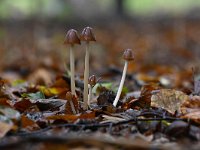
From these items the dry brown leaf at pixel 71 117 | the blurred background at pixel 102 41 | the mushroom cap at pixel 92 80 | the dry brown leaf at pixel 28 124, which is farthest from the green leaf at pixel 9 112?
the blurred background at pixel 102 41

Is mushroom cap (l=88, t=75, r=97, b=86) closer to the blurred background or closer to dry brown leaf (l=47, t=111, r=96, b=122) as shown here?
dry brown leaf (l=47, t=111, r=96, b=122)

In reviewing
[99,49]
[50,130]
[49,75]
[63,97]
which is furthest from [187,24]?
[50,130]

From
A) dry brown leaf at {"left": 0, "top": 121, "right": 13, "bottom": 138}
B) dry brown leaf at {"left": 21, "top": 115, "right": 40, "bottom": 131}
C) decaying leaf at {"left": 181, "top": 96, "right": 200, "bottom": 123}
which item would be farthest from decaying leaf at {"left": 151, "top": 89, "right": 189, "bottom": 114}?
dry brown leaf at {"left": 0, "top": 121, "right": 13, "bottom": 138}

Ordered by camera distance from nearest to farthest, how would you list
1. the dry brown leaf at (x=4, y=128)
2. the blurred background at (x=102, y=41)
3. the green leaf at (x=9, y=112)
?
the dry brown leaf at (x=4, y=128)
the green leaf at (x=9, y=112)
the blurred background at (x=102, y=41)

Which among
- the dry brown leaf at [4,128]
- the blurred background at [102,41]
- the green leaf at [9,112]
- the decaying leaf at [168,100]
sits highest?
the blurred background at [102,41]

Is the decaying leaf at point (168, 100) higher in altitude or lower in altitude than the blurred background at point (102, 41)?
lower

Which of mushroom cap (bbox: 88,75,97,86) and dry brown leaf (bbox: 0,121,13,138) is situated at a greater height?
mushroom cap (bbox: 88,75,97,86)

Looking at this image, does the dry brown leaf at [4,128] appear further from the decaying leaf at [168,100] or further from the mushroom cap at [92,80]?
the decaying leaf at [168,100]
